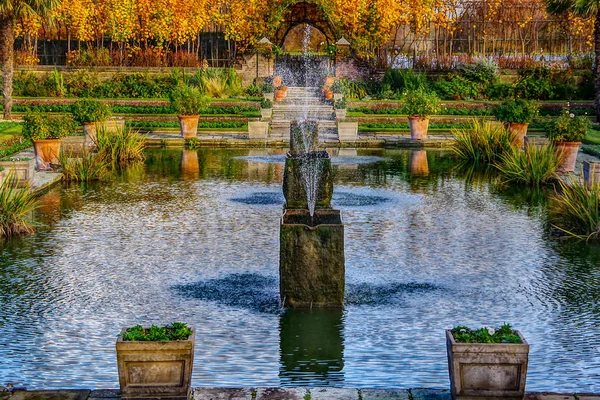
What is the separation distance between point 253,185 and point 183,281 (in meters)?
8.84

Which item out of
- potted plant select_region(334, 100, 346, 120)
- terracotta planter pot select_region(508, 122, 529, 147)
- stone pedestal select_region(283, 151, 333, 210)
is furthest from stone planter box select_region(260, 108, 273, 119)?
stone pedestal select_region(283, 151, 333, 210)

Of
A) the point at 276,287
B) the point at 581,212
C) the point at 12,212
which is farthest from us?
the point at 581,212

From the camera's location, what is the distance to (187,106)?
98.0 feet

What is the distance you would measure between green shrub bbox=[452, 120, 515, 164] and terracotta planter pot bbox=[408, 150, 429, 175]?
3.36 ft

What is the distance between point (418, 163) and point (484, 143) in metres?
1.85

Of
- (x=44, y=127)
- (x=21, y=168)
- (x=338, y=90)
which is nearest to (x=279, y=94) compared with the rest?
(x=338, y=90)

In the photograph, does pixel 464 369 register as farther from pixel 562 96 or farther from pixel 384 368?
pixel 562 96

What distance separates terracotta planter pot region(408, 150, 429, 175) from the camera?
24.2m

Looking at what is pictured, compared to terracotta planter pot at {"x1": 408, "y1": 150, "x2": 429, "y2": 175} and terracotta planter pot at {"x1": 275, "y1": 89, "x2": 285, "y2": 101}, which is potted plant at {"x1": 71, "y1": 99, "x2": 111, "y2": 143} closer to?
terracotta planter pot at {"x1": 408, "y1": 150, "x2": 429, "y2": 175}

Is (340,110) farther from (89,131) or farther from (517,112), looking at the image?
(89,131)

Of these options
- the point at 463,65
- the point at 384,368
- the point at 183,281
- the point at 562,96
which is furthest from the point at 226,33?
the point at 384,368

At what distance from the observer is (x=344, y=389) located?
27.5 feet

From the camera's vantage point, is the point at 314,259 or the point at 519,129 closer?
the point at 314,259

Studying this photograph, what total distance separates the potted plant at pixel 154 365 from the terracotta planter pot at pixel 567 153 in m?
15.9
